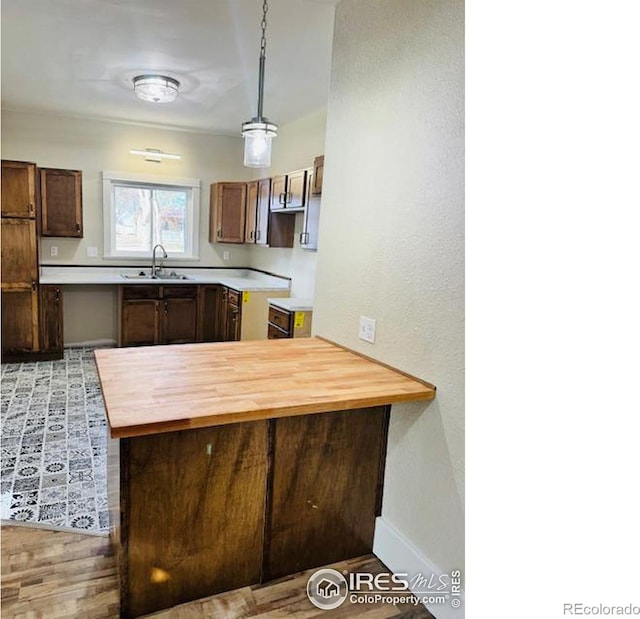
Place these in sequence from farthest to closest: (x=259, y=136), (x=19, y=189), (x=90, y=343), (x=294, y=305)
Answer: (x=90, y=343)
(x=19, y=189)
(x=294, y=305)
(x=259, y=136)

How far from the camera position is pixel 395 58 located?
204 cm

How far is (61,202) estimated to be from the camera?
5.16 meters

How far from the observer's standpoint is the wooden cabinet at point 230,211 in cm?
A: 568

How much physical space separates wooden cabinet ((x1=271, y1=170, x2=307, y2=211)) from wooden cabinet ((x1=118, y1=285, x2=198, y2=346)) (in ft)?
5.02

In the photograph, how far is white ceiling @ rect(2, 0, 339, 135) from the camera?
104 inches

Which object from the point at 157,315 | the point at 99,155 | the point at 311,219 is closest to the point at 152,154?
the point at 99,155

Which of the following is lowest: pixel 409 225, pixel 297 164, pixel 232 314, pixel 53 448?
pixel 53 448

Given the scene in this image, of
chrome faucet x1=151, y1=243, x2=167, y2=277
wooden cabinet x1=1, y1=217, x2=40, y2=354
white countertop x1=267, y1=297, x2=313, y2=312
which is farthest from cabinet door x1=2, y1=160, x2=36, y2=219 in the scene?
white countertop x1=267, y1=297, x2=313, y2=312

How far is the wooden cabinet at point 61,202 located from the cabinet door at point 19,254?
592 mm

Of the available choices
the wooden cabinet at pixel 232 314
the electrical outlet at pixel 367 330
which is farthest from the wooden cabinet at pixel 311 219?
the electrical outlet at pixel 367 330

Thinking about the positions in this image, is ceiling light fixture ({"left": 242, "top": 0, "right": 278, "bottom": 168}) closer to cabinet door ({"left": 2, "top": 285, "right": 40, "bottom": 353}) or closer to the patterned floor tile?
the patterned floor tile

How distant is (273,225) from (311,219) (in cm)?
111

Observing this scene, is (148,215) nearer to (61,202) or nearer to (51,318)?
(61,202)
